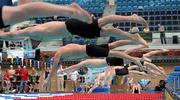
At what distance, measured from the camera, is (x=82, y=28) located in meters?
6.72

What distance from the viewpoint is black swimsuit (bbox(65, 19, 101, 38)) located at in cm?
664

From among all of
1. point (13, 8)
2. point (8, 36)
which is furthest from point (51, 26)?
point (13, 8)

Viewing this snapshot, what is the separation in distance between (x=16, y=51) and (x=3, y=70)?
129 inches

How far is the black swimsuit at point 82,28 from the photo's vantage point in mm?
6645

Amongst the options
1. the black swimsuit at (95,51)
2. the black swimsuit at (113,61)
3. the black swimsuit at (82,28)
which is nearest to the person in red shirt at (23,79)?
the black swimsuit at (113,61)

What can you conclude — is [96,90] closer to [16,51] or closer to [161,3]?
[16,51]

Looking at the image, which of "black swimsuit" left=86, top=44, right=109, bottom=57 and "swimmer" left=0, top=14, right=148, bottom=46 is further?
"black swimsuit" left=86, top=44, right=109, bottom=57

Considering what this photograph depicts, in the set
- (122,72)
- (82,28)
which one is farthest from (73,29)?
(122,72)

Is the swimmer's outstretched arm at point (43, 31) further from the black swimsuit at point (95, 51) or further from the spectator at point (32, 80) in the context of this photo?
the spectator at point (32, 80)

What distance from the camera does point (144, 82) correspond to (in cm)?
1914

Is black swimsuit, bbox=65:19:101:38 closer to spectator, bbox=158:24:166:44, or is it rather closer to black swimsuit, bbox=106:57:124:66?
black swimsuit, bbox=106:57:124:66

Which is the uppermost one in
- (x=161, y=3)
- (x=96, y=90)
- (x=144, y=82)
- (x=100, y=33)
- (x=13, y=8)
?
(x=13, y=8)

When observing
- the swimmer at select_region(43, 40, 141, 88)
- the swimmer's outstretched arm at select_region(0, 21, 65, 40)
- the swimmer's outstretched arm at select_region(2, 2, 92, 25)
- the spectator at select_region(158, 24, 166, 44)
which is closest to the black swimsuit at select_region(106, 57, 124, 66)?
the swimmer at select_region(43, 40, 141, 88)

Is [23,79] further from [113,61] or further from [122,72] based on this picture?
[113,61]
